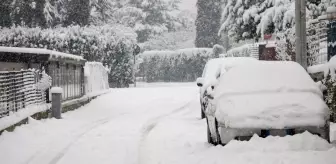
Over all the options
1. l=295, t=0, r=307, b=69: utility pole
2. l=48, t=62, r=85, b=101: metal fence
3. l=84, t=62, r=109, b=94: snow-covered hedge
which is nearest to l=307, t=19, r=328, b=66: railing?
l=295, t=0, r=307, b=69: utility pole

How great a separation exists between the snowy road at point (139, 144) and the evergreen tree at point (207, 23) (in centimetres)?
3223

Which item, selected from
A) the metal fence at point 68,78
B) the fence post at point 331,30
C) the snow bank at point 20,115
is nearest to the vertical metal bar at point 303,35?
the fence post at point 331,30

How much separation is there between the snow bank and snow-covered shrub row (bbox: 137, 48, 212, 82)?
27.4 meters

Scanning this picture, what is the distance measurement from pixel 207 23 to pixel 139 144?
39.7m

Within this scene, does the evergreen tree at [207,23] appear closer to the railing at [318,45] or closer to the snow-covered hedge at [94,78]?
the snow-covered hedge at [94,78]

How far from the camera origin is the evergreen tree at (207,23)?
48.7 meters

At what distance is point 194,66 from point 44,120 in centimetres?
2913

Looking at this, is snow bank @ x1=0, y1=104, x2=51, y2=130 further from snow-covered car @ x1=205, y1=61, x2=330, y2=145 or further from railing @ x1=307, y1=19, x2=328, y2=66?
railing @ x1=307, y1=19, x2=328, y2=66

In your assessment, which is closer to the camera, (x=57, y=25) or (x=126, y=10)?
(x=57, y=25)

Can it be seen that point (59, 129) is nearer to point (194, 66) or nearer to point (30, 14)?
point (30, 14)

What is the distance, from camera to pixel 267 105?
7.43 m

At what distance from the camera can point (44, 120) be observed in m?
13.8

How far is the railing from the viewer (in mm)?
13717

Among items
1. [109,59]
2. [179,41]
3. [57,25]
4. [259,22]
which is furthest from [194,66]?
[179,41]
